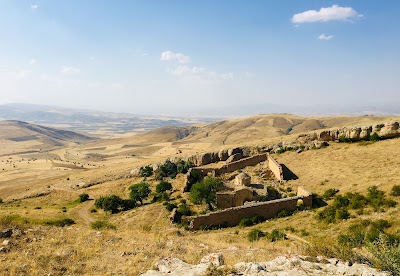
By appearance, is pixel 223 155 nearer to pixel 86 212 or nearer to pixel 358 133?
pixel 358 133

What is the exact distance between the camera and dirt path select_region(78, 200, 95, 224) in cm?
3584

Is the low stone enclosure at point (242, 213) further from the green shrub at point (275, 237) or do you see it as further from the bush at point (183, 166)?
the bush at point (183, 166)

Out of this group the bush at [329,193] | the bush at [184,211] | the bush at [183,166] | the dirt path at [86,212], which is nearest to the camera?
→ the bush at [329,193]

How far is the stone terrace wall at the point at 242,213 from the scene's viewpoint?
25.8m

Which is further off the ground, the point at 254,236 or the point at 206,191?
the point at 254,236

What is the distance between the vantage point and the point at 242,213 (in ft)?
86.8

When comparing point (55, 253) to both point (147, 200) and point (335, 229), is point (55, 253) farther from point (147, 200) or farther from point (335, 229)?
point (147, 200)

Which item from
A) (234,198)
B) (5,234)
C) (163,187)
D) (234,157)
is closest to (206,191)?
(234,198)

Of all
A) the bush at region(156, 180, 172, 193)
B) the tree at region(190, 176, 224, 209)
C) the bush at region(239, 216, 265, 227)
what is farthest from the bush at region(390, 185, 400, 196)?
the bush at region(156, 180, 172, 193)

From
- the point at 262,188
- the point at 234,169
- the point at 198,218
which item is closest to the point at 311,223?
the point at 198,218

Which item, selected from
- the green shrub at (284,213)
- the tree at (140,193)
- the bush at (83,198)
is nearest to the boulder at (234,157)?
the tree at (140,193)

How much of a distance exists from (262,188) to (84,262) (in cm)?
2523

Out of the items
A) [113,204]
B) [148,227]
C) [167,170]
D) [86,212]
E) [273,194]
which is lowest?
[86,212]

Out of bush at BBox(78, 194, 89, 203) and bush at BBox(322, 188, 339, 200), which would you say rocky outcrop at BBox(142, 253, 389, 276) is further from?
bush at BBox(78, 194, 89, 203)
